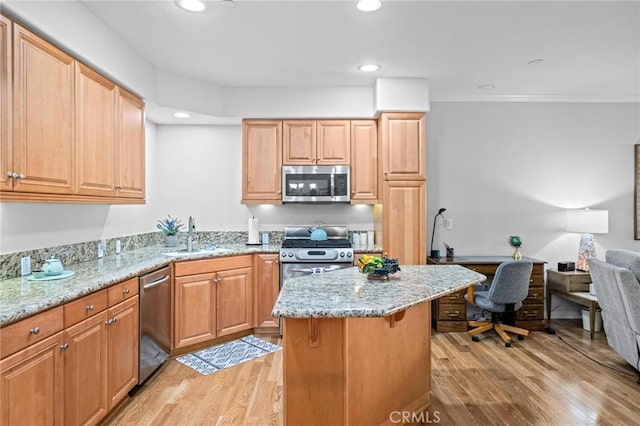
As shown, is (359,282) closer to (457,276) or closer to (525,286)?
(457,276)

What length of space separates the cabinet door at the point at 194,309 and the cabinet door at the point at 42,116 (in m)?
1.41

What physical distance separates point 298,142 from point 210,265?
1660 mm

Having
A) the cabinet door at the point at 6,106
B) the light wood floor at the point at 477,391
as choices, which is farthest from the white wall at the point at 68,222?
the light wood floor at the point at 477,391

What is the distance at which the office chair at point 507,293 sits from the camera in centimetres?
349

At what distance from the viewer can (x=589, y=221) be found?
4.09m

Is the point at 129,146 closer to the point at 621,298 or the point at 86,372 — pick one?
the point at 86,372

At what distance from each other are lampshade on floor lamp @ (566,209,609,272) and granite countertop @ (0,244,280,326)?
3985mm

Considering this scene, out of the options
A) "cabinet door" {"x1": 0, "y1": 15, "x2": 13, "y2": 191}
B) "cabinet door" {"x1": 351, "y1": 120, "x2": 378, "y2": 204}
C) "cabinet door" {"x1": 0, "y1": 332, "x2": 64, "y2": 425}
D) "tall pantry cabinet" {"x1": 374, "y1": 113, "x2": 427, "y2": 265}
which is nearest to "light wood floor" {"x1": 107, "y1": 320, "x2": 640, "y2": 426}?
"cabinet door" {"x1": 0, "y1": 332, "x2": 64, "y2": 425}

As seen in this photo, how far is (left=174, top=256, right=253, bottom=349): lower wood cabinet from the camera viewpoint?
3.35m

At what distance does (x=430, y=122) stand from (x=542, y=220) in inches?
73.5

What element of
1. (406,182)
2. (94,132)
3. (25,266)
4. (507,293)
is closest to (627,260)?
(507,293)

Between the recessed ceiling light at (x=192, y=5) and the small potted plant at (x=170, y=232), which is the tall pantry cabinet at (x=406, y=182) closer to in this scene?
the recessed ceiling light at (x=192, y=5)

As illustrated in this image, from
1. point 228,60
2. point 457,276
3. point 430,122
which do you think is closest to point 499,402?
point 457,276

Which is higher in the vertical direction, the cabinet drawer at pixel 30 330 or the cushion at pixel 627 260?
the cushion at pixel 627 260
